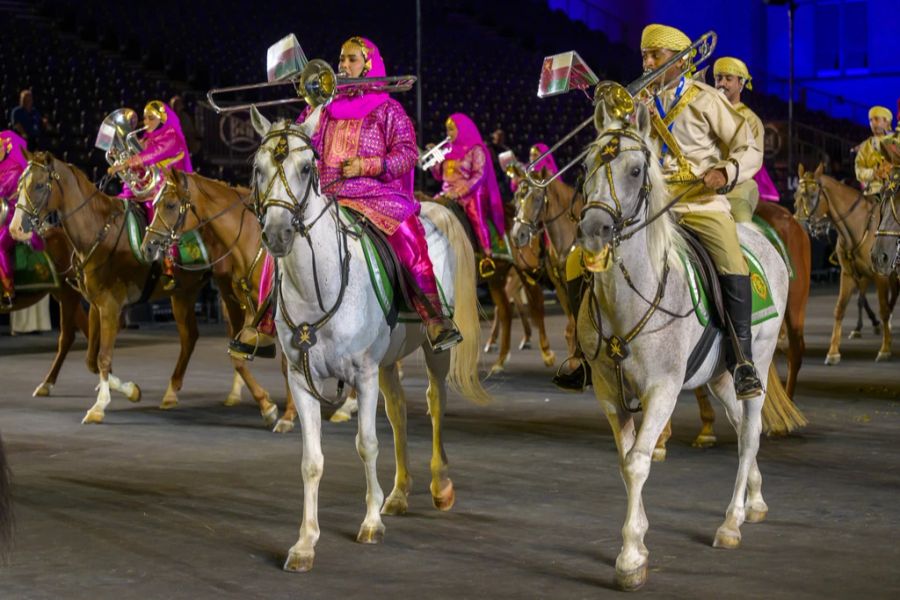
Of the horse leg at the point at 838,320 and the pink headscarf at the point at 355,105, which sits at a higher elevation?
the pink headscarf at the point at 355,105

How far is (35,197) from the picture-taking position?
11.6 meters

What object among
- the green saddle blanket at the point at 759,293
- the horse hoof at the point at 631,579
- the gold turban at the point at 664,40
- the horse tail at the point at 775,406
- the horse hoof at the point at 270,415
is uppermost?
the gold turban at the point at 664,40

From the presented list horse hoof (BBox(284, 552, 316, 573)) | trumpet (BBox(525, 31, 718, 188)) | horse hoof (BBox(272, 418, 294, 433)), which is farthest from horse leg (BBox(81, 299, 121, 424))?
trumpet (BBox(525, 31, 718, 188))

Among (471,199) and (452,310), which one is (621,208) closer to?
(452,310)

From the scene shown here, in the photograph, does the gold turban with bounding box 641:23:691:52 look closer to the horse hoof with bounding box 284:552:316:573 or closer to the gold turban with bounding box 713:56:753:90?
the gold turban with bounding box 713:56:753:90

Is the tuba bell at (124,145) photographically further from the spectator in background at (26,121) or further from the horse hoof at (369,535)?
the spectator in background at (26,121)

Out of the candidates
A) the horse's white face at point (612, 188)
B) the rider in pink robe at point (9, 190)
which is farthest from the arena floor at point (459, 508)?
the rider in pink robe at point (9, 190)

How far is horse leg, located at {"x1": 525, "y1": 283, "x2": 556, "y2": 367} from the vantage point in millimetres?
14383

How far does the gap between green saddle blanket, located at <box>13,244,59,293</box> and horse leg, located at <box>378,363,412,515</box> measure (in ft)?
22.9

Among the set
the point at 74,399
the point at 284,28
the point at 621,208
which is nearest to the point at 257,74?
the point at 284,28

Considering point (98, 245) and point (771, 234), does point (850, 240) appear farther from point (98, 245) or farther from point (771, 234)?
point (98, 245)

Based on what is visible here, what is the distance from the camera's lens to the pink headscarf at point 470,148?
46.1 ft

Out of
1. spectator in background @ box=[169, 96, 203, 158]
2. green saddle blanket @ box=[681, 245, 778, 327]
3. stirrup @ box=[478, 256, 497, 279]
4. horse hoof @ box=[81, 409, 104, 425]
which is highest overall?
spectator in background @ box=[169, 96, 203, 158]

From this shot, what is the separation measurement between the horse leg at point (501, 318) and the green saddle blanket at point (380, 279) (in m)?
6.62
